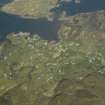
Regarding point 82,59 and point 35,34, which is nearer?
point 82,59

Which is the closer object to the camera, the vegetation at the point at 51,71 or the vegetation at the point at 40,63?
the vegetation at the point at 51,71

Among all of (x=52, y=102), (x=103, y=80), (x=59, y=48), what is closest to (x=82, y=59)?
(x=59, y=48)

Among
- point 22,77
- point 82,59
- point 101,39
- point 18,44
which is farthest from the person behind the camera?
point 101,39

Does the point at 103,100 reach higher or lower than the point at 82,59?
higher

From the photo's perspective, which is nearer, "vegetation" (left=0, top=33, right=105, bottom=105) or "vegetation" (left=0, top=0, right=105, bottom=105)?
"vegetation" (left=0, top=0, right=105, bottom=105)

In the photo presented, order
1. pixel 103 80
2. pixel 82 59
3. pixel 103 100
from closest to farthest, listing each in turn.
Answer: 1. pixel 103 100
2. pixel 103 80
3. pixel 82 59

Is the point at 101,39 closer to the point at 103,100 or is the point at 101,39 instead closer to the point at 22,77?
the point at 22,77

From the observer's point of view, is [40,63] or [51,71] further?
[40,63]

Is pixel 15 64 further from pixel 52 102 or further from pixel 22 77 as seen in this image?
pixel 52 102

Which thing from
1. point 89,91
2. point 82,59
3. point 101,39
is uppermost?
point 89,91

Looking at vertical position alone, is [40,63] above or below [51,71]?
below
